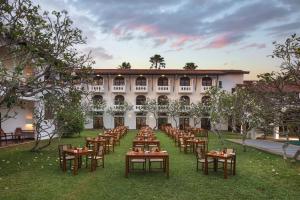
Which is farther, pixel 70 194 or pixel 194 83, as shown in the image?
pixel 194 83

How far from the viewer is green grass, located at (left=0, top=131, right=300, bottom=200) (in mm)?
9383

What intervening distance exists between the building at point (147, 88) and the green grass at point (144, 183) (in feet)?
116

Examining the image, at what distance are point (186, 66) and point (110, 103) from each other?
2135 centimetres

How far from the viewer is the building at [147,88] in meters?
50.2

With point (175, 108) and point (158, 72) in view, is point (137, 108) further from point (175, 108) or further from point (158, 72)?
point (175, 108)

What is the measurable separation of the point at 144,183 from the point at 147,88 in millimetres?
40177

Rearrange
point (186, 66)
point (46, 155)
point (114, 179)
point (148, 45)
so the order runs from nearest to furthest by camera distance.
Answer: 1. point (114, 179)
2. point (46, 155)
3. point (148, 45)
4. point (186, 66)

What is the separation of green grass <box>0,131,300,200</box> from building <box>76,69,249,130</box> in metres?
35.4

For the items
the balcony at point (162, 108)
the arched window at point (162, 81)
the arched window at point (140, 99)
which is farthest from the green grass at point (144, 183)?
the arched window at point (162, 81)

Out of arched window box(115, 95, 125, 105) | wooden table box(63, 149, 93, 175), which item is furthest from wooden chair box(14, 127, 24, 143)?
arched window box(115, 95, 125, 105)

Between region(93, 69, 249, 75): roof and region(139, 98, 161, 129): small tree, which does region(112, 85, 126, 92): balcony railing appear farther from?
region(139, 98, 161, 129): small tree

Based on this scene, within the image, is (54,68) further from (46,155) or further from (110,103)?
(110,103)

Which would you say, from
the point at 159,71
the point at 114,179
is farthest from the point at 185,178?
the point at 159,71

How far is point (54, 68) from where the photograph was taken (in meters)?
11.6
